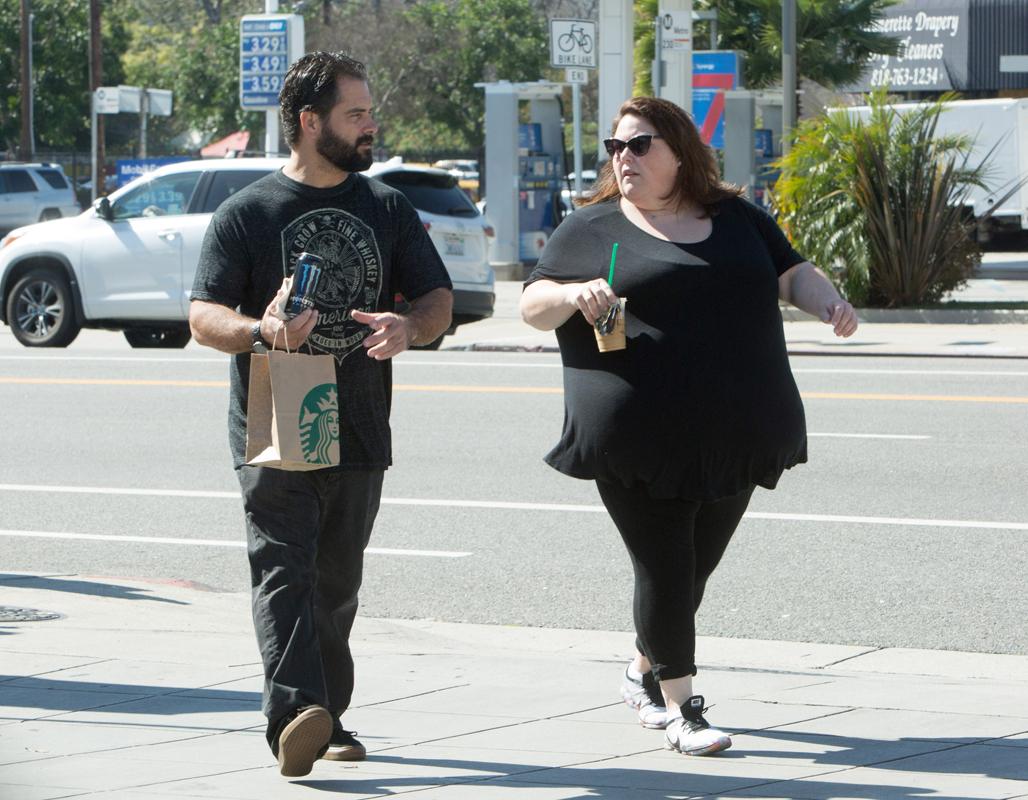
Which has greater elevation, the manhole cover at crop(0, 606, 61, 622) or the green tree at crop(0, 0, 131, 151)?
the green tree at crop(0, 0, 131, 151)

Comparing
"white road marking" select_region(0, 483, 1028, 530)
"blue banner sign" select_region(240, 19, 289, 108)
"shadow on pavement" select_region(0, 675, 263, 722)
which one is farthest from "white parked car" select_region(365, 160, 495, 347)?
"shadow on pavement" select_region(0, 675, 263, 722)

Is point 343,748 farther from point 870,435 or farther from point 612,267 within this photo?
point 870,435

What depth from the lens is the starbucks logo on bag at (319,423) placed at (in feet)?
15.2

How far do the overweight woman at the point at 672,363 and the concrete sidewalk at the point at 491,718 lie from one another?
322 millimetres

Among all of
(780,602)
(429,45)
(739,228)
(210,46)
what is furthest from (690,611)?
(210,46)

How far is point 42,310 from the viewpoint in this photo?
18109 mm

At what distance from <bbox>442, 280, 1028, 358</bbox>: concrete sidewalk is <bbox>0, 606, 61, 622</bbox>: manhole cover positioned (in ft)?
34.9

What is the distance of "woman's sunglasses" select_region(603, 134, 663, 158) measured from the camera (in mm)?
5051

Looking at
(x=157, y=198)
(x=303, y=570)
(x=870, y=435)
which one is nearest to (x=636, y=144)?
(x=303, y=570)

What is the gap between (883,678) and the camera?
6.04m

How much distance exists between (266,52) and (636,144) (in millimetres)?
21339

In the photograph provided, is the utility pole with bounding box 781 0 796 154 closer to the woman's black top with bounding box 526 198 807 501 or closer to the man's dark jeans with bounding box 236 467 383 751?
the woman's black top with bounding box 526 198 807 501

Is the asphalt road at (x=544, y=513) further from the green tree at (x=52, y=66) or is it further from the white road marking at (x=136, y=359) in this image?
the green tree at (x=52, y=66)

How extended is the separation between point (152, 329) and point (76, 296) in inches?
43.5
